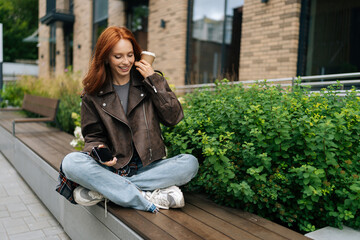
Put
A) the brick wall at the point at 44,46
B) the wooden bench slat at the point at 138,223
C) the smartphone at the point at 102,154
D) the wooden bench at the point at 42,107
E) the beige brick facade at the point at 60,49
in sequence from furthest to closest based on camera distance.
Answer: the brick wall at the point at 44,46 → the beige brick facade at the point at 60,49 → the wooden bench at the point at 42,107 → the smartphone at the point at 102,154 → the wooden bench slat at the point at 138,223

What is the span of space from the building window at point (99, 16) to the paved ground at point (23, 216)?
9.88m

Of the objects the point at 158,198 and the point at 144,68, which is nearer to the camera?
the point at 158,198

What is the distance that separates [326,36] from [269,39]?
46.5 inches

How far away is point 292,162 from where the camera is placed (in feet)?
8.30

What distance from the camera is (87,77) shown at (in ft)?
8.79

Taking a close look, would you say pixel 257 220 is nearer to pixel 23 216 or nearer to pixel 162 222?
pixel 162 222

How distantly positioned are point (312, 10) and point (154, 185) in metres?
5.26

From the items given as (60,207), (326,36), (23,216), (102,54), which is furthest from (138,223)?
(326,36)

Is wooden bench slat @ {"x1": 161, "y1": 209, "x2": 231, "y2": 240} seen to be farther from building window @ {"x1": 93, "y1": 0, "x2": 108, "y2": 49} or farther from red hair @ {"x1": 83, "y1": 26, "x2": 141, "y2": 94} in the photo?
building window @ {"x1": 93, "y1": 0, "x2": 108, "y2": 49}

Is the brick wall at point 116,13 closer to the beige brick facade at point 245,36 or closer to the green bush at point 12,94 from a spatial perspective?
the beige brick facade at point 245,36

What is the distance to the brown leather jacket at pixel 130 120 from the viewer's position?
261cm

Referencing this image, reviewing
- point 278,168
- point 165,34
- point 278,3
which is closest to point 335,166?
point 278,168

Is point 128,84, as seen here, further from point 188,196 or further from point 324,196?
point 324,196

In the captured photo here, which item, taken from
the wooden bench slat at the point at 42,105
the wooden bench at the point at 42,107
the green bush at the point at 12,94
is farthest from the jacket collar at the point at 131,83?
the green bush at the point at 12,94
